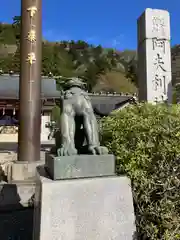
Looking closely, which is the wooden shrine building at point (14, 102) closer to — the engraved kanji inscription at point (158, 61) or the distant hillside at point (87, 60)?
the engraved kanji inscription at point (158, 61)

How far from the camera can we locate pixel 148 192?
265 cm

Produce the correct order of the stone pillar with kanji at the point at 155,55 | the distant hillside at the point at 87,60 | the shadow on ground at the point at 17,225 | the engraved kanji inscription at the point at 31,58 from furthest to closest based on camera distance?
the distant hillside at the point at 87,60 < the stone pillar with kanji at the point at 155,55 < the engraved kanji inscription at the point at 31,58 < the shadow on ground at the point at 17,225

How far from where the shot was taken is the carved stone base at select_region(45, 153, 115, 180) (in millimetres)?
2339

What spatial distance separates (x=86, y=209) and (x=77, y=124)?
3.17 feet

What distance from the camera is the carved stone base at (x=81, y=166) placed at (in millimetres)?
2339

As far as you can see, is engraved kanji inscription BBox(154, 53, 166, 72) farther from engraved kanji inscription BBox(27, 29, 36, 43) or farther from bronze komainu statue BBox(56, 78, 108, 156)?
bronze komainu statue BBox(56, 78, 108, 156)

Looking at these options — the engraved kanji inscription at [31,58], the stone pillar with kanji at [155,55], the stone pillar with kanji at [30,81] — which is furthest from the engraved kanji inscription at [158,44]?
the engraved kanji inscription at [31,58]

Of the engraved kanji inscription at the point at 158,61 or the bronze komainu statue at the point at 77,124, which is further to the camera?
the engraved kanji inscription at the point at 158,61

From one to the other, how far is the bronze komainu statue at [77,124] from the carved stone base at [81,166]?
0.08 meters

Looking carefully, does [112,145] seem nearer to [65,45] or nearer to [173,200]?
[173,200]

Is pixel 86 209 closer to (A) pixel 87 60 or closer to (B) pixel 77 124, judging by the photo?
(B) pixel 77 124

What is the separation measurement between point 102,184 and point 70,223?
18.5 inches

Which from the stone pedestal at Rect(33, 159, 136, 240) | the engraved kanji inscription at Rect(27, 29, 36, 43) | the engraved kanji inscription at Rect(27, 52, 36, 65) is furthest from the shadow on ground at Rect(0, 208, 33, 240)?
the engraved kanji inscription at Rect(27, 29, 36, 43)

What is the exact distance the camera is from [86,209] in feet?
7.53
